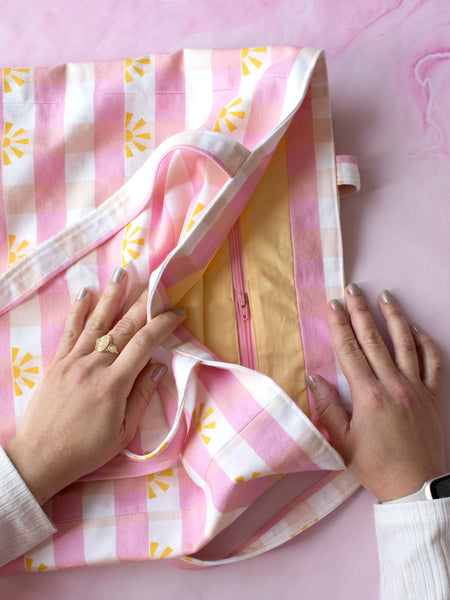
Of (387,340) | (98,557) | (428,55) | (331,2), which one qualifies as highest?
(331,2)

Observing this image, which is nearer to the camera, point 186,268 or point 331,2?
point 186,268

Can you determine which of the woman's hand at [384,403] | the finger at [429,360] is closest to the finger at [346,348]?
the woman's hand at [384,403]

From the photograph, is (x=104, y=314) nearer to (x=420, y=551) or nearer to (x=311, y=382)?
(x=311, y=382)

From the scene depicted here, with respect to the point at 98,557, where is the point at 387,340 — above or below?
above

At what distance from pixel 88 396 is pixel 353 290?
0.47 m

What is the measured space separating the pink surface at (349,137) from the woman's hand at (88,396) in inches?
9.5

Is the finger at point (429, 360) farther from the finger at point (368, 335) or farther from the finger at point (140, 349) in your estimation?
the finger at point (140, 349)

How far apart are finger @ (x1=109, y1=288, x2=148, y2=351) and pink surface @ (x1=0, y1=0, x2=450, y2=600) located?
1.21 ft

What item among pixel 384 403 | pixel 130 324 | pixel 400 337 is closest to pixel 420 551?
pixel 384 403

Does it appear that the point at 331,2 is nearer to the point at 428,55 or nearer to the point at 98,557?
the point at 428,55

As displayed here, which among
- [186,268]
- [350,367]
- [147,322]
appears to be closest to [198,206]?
[186,268]

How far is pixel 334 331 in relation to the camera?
923 mm

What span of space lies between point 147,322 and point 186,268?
11cm

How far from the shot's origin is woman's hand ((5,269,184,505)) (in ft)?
2.79
